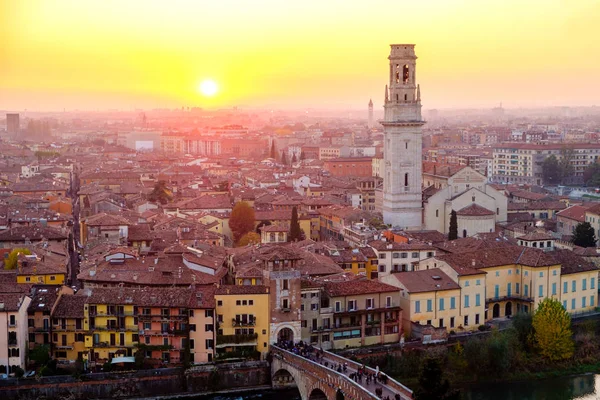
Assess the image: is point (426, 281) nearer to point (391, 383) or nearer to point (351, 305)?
point (351, 305)

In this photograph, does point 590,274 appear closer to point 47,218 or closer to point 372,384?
point 372,384

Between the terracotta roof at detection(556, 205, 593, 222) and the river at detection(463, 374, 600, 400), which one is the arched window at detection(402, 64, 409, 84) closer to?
the terracotta roof at detection(556, 205, 593, 222)

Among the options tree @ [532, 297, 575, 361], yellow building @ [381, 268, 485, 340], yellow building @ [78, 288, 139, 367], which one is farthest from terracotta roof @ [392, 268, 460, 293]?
yellow building @ [78, 288, 139, 367]

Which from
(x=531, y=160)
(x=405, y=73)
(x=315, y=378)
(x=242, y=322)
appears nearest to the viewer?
(x=315, y=378)

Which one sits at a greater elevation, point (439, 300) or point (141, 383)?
point (439, 300)

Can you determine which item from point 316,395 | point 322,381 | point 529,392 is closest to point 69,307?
point 316,395

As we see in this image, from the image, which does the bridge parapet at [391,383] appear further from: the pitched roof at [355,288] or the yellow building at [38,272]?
the yellow building at [38,272]

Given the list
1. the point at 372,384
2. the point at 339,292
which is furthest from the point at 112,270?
the point at 372,384
